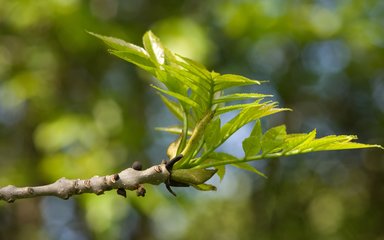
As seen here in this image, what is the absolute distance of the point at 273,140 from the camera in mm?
713

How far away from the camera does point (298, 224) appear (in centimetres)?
368

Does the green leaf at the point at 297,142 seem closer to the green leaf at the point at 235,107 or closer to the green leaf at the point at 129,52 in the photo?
the green leaf at the point at 235,107

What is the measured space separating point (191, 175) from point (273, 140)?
0.35 feet

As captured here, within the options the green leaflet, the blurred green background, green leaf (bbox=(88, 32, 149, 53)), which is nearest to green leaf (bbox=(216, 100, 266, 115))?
the green leaflet

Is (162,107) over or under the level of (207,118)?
under

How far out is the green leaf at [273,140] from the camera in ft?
2.34

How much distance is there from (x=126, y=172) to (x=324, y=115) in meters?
3.02

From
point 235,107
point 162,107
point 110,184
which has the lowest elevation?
point 162,107

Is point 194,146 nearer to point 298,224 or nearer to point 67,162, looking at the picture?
point 67,162

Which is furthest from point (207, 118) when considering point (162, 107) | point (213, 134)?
point (162, 107)

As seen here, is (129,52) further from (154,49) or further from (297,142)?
(297,142)

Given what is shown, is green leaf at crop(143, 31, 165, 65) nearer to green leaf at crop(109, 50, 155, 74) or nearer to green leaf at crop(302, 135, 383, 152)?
green leaf at crop(109, 50, 155, 74)

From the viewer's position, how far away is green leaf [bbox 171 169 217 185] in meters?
0.69

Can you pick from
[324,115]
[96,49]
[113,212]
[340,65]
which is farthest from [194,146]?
[324,115]
